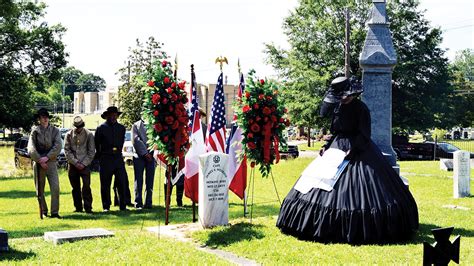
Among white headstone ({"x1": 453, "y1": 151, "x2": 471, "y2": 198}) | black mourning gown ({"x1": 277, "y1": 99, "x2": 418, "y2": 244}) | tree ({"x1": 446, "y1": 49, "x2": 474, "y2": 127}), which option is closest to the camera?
black mourning gown ({"x1": 277, "y1": 99, "x2": 418, "y2": 244})

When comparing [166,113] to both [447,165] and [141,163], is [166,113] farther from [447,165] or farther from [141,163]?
[447,165]

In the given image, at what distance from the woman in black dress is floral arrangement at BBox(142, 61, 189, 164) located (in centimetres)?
220

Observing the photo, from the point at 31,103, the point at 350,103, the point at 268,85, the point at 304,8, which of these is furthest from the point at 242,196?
the point at 304,8

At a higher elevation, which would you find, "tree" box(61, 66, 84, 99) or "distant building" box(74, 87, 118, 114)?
"tree" box(61, 66, 84, 99)

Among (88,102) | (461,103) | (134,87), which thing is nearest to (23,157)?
(134,87)

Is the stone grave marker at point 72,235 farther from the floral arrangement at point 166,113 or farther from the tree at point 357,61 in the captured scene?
the tree at point 357,61

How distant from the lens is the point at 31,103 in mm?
34594

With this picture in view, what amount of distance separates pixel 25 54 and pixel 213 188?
24.3m

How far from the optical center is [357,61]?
1713 inches

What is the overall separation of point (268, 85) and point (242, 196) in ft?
8.07

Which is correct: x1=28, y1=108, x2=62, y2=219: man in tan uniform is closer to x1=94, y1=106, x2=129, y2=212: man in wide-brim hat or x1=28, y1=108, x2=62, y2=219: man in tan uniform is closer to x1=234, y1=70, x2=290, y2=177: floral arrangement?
x1=94, y1=106, x2=129, y2=212: man in wide-brim hat

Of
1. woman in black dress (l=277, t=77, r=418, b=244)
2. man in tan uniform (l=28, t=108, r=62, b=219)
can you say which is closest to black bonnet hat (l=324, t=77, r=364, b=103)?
woman in black dress (l=277, t=77, r=418, b=244)

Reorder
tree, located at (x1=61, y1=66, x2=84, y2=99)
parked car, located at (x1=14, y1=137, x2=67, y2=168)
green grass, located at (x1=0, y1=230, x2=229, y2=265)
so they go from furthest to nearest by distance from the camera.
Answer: tree, located at (x1=61, y1=66, x2=84, y2=99), parked car, located at (x1=14, y1=137, x2=67, y2=168), green grass, located at (x1=0, y1=230, x2=229, y2=265)

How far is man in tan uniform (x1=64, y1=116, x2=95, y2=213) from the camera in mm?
12625
